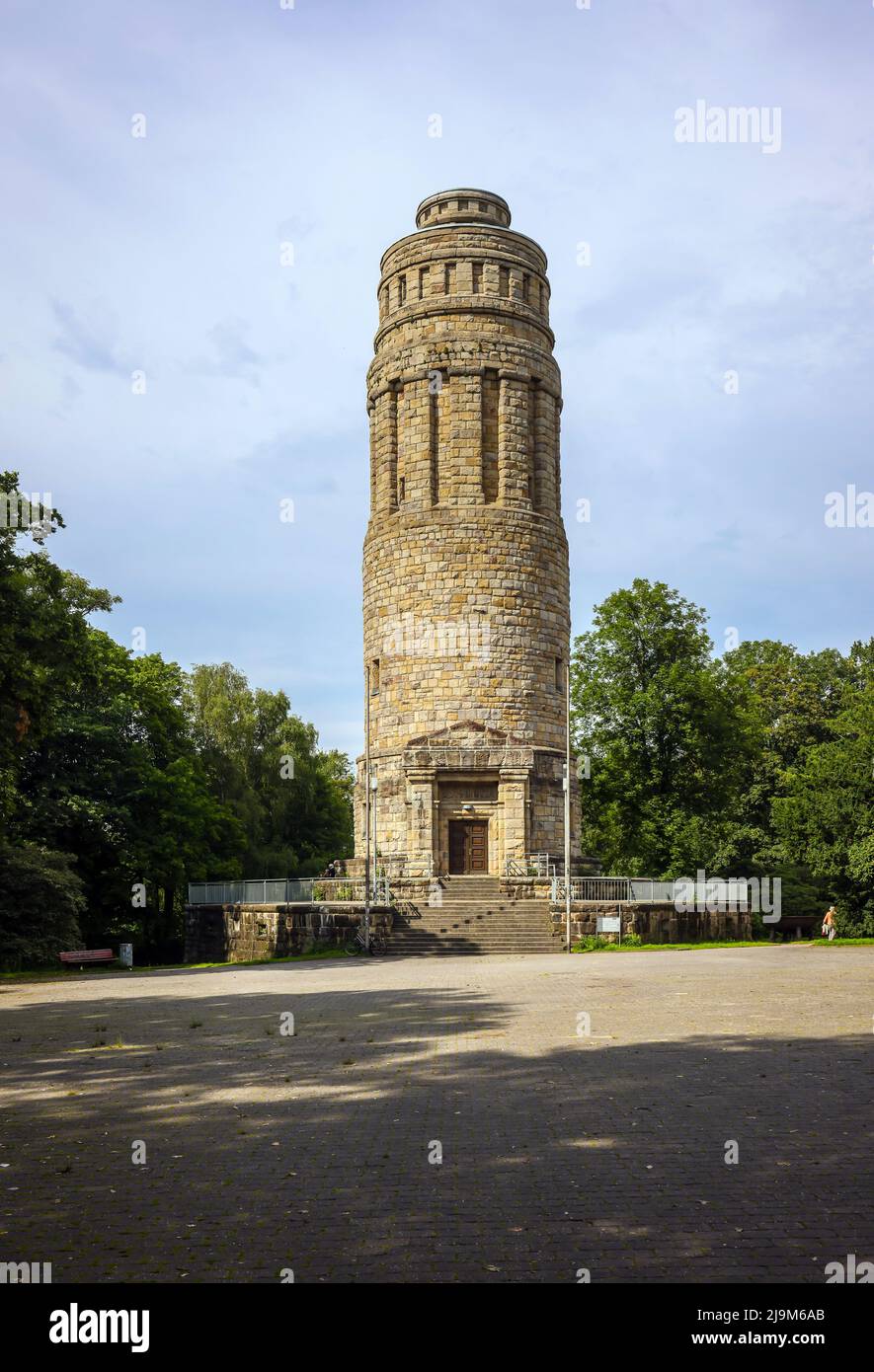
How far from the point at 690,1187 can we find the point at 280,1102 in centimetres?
363

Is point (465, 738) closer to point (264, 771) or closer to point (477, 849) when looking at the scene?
point (477, 849)

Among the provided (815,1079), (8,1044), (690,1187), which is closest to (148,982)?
(8,1044)

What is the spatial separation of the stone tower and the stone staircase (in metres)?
4.53

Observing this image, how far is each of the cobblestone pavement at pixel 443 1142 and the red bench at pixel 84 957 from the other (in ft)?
44.0

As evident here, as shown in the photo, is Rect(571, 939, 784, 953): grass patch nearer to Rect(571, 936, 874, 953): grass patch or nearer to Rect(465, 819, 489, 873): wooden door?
Rect(571, 936, 874, 953): grass patch

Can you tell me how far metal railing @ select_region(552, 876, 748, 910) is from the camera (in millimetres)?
31438

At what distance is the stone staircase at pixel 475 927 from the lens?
2858 cm

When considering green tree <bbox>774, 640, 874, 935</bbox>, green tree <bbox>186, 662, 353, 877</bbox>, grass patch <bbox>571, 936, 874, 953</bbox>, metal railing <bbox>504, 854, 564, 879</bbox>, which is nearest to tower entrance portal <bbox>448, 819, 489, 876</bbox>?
metal railing <bbox>504, 854, 564, 879</bbox>

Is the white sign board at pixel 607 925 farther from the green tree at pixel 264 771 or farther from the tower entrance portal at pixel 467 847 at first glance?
the green tree at pixel 264 771

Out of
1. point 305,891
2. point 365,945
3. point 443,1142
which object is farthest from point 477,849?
point 443,1142

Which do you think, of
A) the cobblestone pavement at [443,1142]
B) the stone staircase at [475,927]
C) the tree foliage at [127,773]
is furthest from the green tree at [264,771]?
the cobblestone pavement at [443,1142]

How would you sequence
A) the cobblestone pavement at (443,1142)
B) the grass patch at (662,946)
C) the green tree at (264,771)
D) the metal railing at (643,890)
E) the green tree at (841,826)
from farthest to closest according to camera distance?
the green tree at (264,771) → the green tree at (841,826) → the metal railing at (643,890) → the grass patch at (662,946) → the cobblestone pavement at (443,1142)
